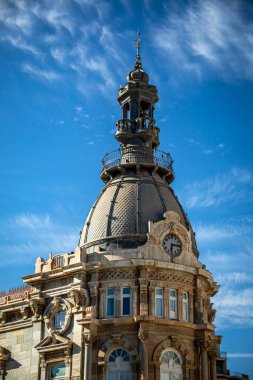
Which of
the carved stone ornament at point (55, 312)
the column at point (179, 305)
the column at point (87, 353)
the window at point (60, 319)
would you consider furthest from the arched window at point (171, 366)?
the window at point (60, 319)

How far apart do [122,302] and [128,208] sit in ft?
27.4

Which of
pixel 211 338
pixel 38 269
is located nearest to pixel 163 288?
pixel 211 338

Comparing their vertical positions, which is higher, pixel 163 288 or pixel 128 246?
pixel 128 246

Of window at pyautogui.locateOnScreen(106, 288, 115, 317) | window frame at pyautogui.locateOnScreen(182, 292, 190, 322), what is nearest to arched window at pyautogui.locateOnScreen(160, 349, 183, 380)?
window frame at pyautogui.locateOnScreen(182, 292, 190, 322)

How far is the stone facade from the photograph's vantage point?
50.6 metres

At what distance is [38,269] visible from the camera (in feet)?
185

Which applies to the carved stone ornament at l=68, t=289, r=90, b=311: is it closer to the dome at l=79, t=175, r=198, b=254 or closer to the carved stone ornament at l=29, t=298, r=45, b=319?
the carved stone ornament at l=29, t=298, r=45, b=319

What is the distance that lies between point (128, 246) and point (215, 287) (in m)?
8.90

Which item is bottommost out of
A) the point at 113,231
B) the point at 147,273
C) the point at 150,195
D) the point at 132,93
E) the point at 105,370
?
the point at 105,370

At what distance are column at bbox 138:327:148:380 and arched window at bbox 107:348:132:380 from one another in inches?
47.4

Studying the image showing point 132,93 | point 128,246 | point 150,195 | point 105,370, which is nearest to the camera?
point 105,370

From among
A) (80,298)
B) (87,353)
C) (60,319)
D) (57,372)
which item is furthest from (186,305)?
(57,372)

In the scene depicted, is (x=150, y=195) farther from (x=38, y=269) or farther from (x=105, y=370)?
Result: (x=105, y=370)

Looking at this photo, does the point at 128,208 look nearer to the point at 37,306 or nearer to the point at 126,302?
the point at 126,302
